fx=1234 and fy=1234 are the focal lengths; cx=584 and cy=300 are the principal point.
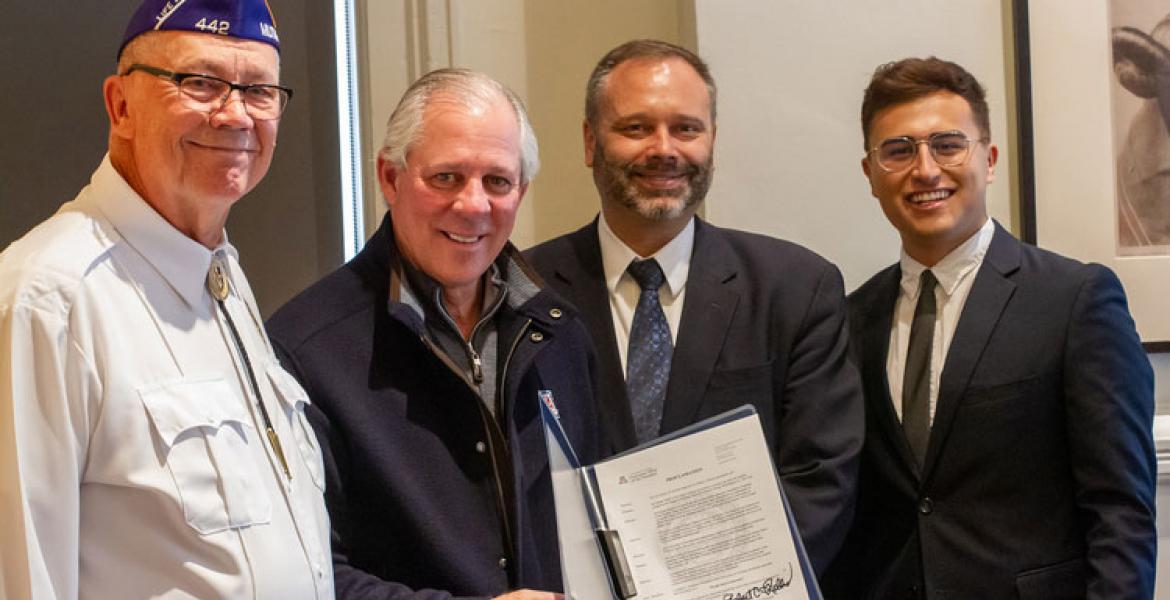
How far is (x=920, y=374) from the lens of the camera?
243 cm

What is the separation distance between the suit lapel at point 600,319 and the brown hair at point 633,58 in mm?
253

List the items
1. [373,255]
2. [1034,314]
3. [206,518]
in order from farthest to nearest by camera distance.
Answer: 1. [1034,314]
2. [373,255]
3. [206,518]

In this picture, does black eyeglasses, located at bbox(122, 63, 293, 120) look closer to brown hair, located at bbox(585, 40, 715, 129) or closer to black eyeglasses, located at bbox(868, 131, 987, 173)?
brown hair, located at bbox(585, 40, 715, 129)

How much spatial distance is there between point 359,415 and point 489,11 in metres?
1.67

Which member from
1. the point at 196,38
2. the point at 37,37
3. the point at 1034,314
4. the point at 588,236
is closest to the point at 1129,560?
the point at 1034,314

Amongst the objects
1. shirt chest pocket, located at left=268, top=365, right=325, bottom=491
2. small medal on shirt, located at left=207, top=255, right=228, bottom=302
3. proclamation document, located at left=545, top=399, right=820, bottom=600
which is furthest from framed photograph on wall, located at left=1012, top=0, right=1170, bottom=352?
small medal on shirt, located at left=207, top=255, right=228, bottom=302

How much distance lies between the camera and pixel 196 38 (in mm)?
1580

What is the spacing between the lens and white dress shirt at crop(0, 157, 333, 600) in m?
1.36

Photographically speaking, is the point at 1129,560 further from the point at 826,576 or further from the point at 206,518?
the point at 206,518

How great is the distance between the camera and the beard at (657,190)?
2.39 metres

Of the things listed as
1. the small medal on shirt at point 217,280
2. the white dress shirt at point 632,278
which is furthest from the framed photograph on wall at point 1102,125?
the small medal on shirt at point 217,280

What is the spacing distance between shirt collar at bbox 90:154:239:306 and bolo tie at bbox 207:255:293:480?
0.06 m

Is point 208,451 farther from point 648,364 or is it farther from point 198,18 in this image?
point 648,364

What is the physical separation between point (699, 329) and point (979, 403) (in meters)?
0.56
